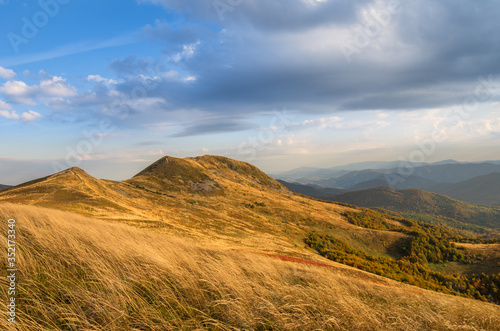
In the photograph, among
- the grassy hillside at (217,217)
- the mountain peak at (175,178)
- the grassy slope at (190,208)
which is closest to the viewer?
the grassy hillside at (217,217)

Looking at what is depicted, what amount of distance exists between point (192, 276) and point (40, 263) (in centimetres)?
444

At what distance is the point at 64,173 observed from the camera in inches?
1903

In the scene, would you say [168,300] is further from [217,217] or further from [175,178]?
[175,178]

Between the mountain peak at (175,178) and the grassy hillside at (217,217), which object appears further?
the mountain peak at (175,178)

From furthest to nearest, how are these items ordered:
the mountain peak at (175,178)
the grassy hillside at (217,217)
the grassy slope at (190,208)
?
1. the mountain peak at (175,178)
2. the grassy slope at (190,208)
3. the grassy hillside at (217,217)

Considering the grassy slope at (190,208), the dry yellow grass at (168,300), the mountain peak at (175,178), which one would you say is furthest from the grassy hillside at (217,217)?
the dry yellow grass at (168,300)

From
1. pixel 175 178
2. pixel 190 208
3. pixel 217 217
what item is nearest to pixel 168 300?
pixel 217 217

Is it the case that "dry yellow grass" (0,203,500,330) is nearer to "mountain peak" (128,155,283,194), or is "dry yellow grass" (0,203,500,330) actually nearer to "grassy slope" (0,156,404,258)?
"grassy slope" (0,156,404,258)

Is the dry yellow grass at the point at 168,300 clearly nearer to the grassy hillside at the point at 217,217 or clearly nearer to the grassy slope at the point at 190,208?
the grassy hillside at the point at 217,217

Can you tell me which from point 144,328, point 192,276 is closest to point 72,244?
point 192,276

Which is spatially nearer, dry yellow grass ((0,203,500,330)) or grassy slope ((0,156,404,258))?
dry yellow grass ((0,203,500,330))

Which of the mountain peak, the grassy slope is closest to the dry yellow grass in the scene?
the grassy slope

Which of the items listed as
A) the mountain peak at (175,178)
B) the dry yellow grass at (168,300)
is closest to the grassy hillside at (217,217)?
the mountain peak at (175,178)

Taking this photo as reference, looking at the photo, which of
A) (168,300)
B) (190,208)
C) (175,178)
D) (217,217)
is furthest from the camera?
(175,178)
